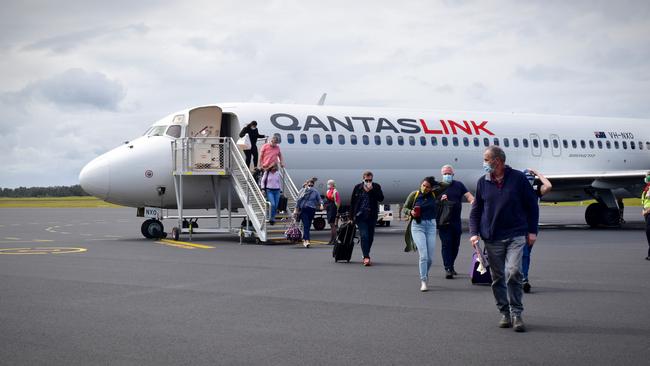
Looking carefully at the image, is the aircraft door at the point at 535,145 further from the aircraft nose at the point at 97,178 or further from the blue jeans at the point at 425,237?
the blue jeans at the point at 425,237

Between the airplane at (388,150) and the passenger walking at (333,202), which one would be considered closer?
the passenger walking at (333,202)

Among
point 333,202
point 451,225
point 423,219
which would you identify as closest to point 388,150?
point 333,202

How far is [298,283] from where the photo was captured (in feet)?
36.6

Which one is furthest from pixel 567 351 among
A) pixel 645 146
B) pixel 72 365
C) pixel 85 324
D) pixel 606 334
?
pixel 645 146

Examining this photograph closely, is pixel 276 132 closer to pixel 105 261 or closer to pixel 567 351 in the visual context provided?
pixel 105 261

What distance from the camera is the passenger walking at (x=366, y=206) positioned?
13617 millimetres

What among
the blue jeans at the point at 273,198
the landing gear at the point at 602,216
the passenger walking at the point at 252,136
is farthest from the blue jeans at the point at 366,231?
the landing gear at the point at 602,216

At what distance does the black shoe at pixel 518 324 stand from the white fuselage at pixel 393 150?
14.3 metres

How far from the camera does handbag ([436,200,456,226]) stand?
39.7 ft

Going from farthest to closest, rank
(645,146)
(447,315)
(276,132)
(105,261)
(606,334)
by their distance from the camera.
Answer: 1. (645,146)
2. (276,132)
3. (105,261)
4. (447,315)
5. (606,334)

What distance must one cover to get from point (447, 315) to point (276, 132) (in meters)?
13.8

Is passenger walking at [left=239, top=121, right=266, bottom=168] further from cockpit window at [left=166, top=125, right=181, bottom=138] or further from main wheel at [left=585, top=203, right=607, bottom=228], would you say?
main wheel at [left=585, top=203, right=607, bottom=228]

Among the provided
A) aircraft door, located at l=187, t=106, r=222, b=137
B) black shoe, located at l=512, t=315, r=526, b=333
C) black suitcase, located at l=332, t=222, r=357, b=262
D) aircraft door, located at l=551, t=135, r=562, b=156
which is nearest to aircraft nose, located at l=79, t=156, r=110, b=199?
aircraft door, located at l=187, t=106, r=222, b=137

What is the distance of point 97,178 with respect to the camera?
1973 centimetres
